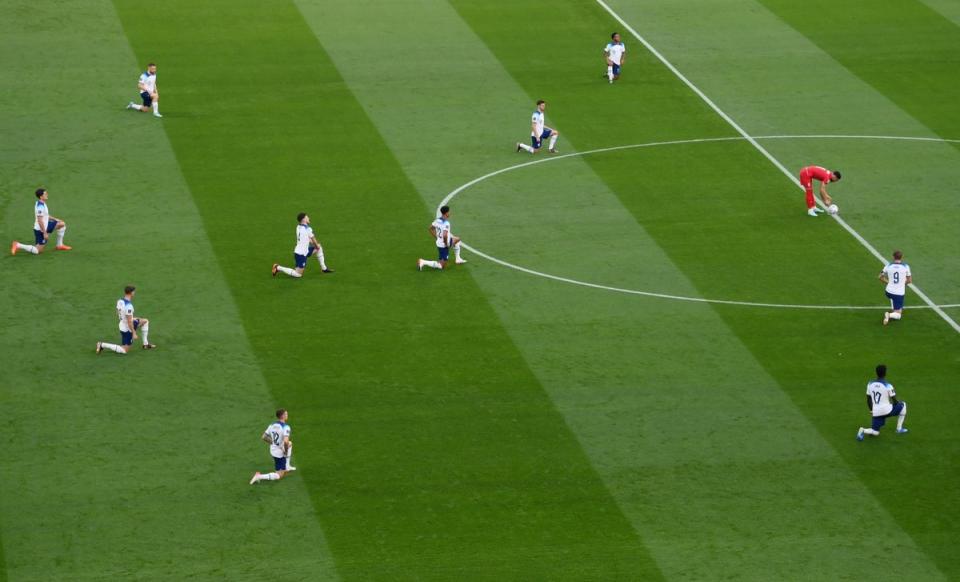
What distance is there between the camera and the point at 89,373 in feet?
111

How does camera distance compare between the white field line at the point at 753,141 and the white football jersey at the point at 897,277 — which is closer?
the white football jersey at the point at 897,277

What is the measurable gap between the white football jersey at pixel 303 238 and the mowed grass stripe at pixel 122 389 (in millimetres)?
1937

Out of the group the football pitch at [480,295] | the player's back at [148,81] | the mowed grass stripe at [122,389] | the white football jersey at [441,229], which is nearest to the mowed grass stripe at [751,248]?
the football pitch at [480,295]

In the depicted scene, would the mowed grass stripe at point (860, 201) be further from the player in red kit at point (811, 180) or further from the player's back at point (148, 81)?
the player's back at point (148, 81)

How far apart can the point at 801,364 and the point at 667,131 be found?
49.8 feet

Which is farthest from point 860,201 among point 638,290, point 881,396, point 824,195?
point 881,396

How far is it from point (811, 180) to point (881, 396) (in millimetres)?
12276

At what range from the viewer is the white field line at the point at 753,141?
3759 cm

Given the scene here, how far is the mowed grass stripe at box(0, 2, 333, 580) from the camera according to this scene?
92.0ft

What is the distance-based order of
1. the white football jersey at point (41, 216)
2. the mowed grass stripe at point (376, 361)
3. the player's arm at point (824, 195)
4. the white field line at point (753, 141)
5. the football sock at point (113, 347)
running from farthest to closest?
the player's arm at point (824, 195)
the white football jersey at point (41, 216)
the white field line at point (753, 141)
the football sock at point (113, 347)
the mowed grass stripe at point (376, 361)

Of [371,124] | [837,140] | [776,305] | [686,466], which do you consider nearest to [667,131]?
[837,140]

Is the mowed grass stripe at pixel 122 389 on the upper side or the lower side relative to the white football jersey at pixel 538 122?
lower

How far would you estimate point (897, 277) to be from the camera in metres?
36.4

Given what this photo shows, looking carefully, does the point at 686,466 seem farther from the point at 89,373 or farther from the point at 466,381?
the point at 89,373
